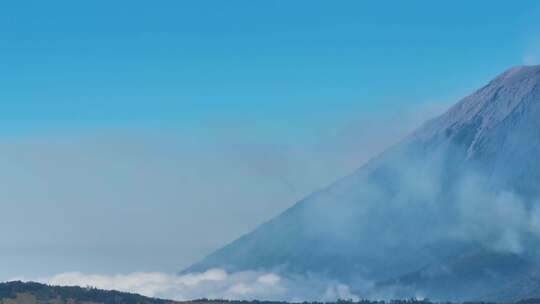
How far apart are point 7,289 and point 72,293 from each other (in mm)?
11827

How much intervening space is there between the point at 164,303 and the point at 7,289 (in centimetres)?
2698

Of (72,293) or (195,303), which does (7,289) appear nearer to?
(72,293)

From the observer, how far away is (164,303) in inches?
7864

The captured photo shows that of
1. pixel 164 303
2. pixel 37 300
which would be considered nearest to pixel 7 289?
pixel 37 300

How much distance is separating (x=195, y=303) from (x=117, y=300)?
13.5 metres

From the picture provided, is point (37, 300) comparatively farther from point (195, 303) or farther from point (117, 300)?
point (195, 303)

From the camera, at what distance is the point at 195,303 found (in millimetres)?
198250

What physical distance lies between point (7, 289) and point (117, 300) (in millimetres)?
18789

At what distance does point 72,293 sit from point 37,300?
11.0 meters

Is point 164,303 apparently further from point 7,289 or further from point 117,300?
point 7,289

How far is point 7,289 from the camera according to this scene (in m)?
193

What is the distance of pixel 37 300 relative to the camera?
18938 cm

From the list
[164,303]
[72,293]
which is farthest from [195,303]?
[72,293]
